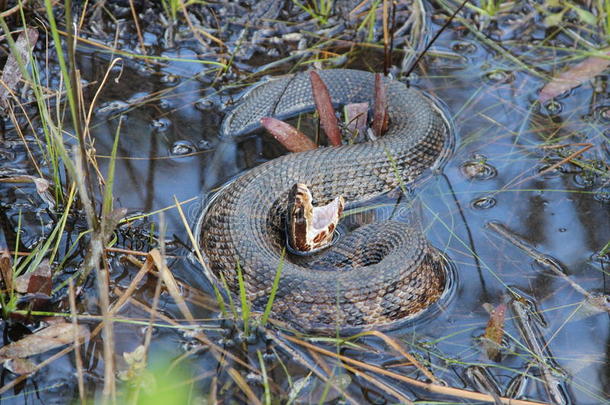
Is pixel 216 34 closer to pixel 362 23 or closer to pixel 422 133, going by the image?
pixel 362 23

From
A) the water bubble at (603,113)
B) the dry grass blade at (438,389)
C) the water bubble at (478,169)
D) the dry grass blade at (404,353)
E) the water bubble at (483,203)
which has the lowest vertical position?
the dry grass blade at (438,389)

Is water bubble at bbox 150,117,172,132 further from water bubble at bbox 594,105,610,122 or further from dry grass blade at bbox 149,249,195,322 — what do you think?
water bubble at bbox 594,105,610,122

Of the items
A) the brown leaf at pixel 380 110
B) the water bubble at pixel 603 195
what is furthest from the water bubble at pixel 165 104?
the water bubble at pixel 603 195

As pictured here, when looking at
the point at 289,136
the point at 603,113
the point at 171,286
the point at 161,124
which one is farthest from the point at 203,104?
the point at 603,113

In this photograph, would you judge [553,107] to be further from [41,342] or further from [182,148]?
[41,342]

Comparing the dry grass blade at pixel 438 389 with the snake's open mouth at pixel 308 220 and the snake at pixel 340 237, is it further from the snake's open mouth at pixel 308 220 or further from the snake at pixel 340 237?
the snake's open mouth at pixel 308 220

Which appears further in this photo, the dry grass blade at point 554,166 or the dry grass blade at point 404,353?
the dry grass blade at point 554,166

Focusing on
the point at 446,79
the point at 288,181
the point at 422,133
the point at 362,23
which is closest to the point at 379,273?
the point at 288,181
